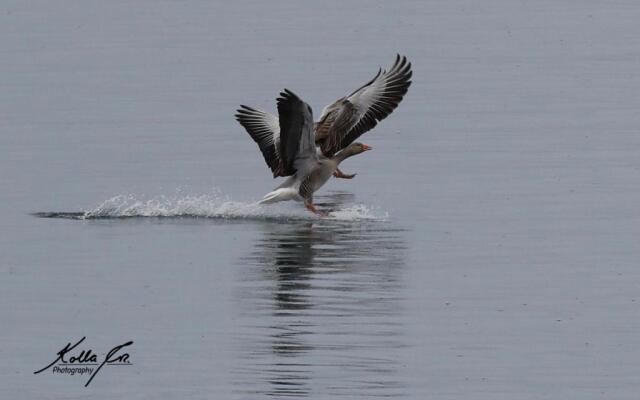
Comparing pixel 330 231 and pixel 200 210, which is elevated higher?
pixel 330 231

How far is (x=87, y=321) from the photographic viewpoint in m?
15.3

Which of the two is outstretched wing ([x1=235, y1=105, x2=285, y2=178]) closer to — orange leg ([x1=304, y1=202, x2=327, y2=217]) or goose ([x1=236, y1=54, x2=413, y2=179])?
goose ([x1=236, y1=54, x2=413, y2=179])

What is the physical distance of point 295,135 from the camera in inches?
841

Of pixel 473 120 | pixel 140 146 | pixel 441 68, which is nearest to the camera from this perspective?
pixel 140 146

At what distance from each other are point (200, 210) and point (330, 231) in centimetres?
181

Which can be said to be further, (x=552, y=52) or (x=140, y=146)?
(x=552, y=52)

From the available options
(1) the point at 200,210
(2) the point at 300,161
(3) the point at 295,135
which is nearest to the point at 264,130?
(2) the point at 300,161

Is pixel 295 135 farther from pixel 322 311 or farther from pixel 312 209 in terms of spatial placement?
pixel 322 311

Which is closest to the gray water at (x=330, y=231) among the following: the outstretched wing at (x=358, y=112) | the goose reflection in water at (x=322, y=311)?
the goose reflection in water at (x=322, y=311)

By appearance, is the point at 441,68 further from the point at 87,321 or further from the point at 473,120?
the point at 87,321

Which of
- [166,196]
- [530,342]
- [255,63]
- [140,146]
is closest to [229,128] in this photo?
[140,146]

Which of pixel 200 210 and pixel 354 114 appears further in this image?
pixel 354 114

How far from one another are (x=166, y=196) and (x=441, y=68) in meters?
13.4

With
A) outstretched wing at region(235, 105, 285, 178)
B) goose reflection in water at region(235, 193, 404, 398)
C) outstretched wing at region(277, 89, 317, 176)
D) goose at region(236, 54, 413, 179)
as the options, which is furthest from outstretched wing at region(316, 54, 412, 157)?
goose reflection in water at region(235, 193, 404, 398)
